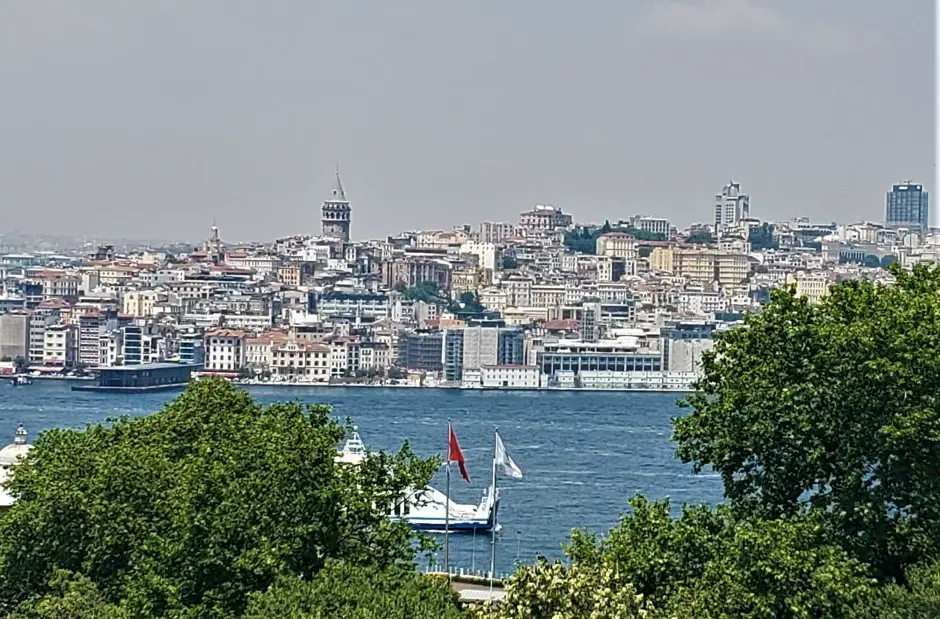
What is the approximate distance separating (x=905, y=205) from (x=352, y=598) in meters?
76.2

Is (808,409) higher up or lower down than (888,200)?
lower down

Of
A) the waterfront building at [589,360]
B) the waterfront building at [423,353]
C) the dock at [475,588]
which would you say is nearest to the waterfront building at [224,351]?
the waterfront building at [423,353]

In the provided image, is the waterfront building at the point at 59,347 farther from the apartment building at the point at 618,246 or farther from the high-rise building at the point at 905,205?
the high-rise building at the point at 905,205

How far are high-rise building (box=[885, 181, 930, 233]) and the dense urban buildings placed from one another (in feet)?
13.2

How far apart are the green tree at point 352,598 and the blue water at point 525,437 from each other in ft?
16.4

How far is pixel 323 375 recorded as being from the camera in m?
45.3

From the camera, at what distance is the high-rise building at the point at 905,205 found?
7938cm

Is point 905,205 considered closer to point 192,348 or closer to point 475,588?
point 192,348

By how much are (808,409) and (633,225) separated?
65.5 metres

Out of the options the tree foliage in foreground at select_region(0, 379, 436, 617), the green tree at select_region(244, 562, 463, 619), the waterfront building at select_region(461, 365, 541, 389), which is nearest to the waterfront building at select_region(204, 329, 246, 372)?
the waterfront building at select_region(461, 365, 541, 389)

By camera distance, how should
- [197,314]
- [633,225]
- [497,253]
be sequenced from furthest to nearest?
[633,225] → [497,253] → [197,314]

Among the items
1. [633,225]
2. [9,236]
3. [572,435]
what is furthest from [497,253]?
[9,236]

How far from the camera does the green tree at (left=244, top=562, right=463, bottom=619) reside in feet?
20.8

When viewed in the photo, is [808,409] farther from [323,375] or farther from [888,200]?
[888,200]
